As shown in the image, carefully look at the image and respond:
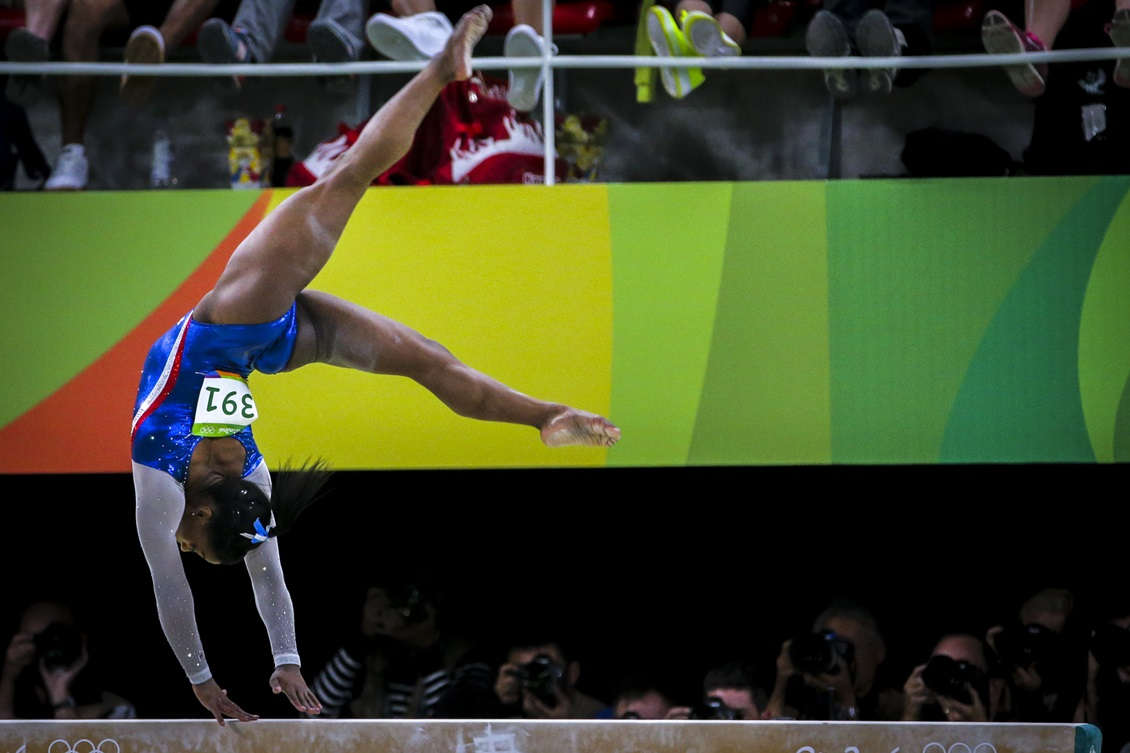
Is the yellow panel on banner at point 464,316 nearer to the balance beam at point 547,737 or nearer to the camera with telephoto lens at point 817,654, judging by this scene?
the balance beam at point 547,737

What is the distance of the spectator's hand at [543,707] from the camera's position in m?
4.71

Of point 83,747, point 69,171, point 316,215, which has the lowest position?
point 83,747

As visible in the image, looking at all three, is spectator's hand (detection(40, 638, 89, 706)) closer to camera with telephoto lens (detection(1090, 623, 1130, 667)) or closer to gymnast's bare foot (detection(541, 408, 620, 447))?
gymnast's bare foot (detection(541, 408, 620, 447))

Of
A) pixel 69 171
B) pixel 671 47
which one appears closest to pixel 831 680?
pixel 671 47

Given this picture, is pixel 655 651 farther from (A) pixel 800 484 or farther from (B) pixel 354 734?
(B) pixel 354 734

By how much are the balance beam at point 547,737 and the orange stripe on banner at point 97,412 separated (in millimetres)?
889

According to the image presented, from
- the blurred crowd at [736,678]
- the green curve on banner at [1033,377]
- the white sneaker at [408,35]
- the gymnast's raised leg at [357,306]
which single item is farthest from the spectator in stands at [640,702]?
the white sneaker at [408,35]

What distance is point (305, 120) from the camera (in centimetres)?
560

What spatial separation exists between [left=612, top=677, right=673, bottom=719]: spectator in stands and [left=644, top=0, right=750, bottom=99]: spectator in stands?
205 centimetres

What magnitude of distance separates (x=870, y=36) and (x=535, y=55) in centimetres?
106

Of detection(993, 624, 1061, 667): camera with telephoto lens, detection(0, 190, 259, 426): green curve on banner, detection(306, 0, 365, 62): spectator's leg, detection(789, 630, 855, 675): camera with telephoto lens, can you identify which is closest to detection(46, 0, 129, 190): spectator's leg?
detection(0, 190, 259, 426): green curve on banner

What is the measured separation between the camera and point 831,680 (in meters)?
4.64

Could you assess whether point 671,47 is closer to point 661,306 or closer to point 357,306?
point 661,306

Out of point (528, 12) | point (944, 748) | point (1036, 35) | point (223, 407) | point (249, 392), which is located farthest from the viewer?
point (528, 12)
